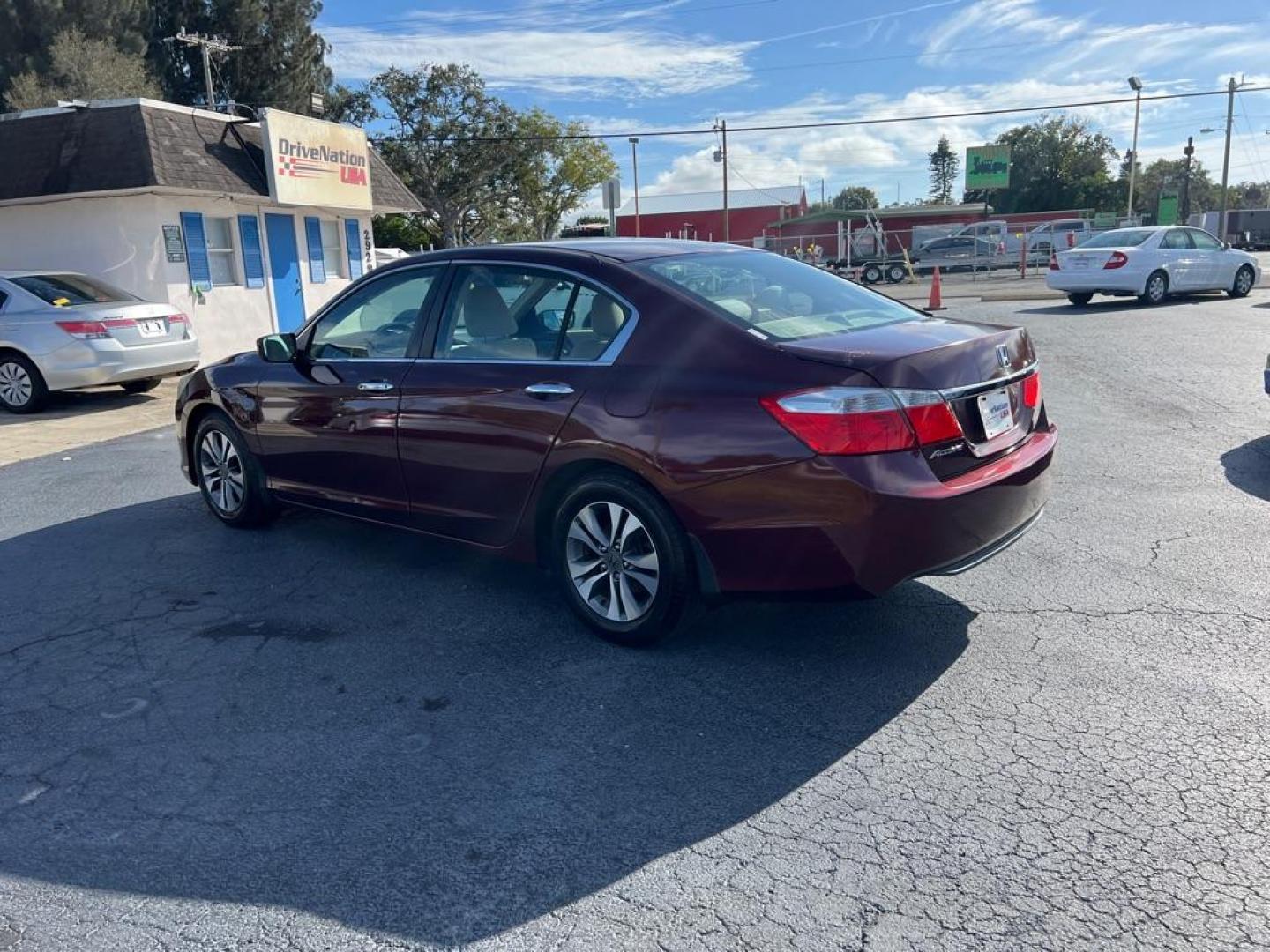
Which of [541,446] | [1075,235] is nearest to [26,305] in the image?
→ [541,446]

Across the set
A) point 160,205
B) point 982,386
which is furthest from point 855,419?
point 160,205

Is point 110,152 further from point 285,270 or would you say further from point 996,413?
point 996,413

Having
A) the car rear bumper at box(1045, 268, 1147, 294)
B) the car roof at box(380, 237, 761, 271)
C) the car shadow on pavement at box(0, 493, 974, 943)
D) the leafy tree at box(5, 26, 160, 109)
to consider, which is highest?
the leafy tree at box(5, 26, 160, 109)

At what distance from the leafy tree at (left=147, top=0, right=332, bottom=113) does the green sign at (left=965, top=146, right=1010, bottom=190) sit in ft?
134

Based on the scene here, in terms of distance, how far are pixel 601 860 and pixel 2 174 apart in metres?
15.6

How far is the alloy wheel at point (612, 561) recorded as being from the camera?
4023 mm

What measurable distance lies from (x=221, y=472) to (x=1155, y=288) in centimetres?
1620

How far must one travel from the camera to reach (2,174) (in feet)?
47.0

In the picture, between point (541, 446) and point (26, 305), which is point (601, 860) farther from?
point (26, 305)

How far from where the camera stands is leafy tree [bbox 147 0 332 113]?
39344 mm

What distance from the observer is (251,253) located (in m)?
16.1

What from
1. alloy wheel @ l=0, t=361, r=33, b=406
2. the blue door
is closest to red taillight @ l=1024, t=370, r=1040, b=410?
alloy wheel @ l=0, t=361, r=33, b=406

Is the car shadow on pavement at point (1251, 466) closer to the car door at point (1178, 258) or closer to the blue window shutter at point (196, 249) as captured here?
the car door at point (1178, 258)

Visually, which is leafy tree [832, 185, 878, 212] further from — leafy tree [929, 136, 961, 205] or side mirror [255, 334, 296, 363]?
side mirror [255, 334, 296, 363]
